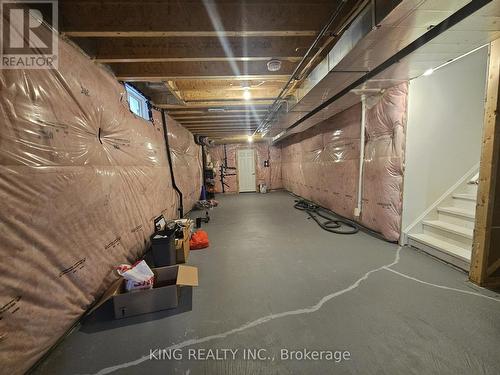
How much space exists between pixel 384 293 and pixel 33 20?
3.21 metres

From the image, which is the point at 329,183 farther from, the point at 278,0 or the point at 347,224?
the point at 278,0

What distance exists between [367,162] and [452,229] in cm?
132

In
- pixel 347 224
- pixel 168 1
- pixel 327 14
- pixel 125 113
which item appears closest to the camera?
pixel 168 1

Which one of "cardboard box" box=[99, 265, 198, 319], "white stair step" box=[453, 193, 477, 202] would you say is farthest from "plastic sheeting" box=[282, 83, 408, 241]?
"cardboard box" box=[99, 265, 198, 319]

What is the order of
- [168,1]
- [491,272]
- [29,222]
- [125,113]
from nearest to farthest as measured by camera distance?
1. [29,222]
2. [168,1]
3. [491,272]
4. [125,113]

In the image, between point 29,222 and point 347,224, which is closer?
point 29,222

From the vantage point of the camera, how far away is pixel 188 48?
1975 mm

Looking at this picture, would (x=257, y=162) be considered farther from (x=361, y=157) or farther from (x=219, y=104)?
(x=361, y=157)

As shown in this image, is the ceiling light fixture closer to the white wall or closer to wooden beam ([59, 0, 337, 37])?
wooden beam ([59, 0, 337, 37])

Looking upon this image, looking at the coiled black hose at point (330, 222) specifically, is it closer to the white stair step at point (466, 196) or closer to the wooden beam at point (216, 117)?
the white stair step at point (466, 196)

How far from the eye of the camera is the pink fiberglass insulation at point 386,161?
2.64 m

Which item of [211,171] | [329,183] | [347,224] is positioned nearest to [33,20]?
[347,224]

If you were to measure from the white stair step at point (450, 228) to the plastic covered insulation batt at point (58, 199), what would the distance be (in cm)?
353

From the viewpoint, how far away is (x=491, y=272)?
5.88ft
